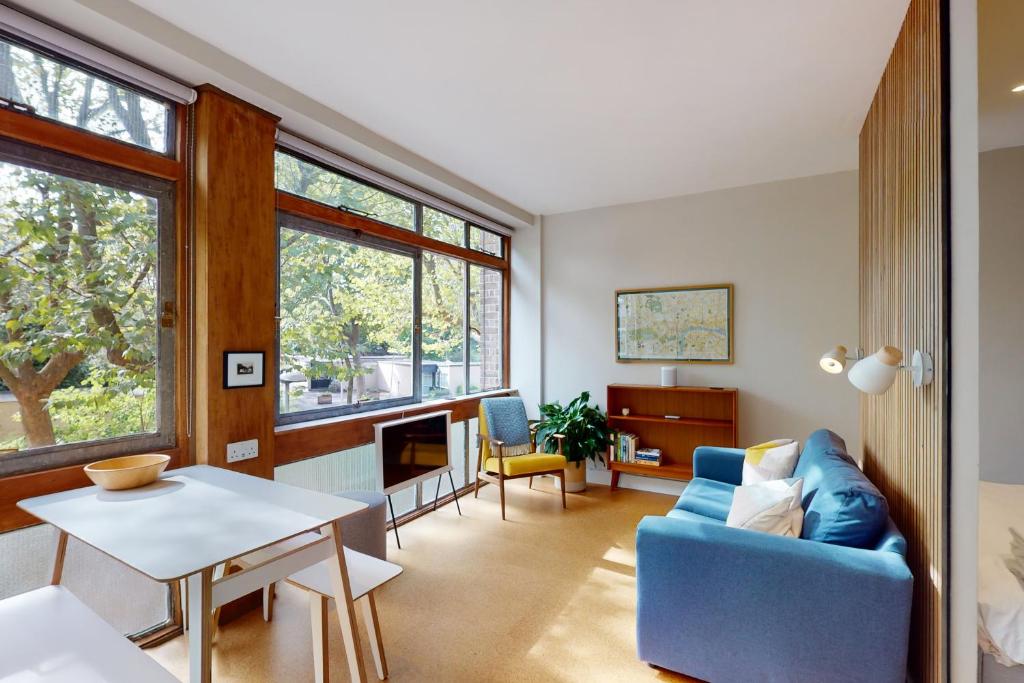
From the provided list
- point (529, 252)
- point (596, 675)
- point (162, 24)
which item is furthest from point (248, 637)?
point (529, 252)

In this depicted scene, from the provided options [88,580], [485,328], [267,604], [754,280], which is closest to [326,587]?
[267,604]

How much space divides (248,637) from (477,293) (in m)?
3.32

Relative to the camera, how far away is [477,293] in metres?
4.85

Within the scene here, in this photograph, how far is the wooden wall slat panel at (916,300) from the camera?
1567 millimetres

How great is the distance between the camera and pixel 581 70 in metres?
2.40

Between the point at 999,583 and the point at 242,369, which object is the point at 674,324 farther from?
the point at 242,369

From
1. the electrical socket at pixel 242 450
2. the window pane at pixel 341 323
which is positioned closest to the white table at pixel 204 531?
the electrical socket at pixel 242 450

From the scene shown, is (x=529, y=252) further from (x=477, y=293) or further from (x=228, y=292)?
(x=228, y=292)

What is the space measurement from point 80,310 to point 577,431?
3.47 metres

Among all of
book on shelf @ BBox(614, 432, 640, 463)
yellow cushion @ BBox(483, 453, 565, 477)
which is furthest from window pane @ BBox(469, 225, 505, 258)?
book on shelf @ BBox(614, 432, 640, 463)

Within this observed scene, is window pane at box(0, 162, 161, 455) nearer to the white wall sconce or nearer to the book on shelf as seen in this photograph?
the white wall sconce

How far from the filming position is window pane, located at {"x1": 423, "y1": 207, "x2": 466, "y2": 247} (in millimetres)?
4082

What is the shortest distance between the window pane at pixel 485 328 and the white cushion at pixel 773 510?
2939 millimetres

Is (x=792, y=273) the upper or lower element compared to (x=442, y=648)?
upper
